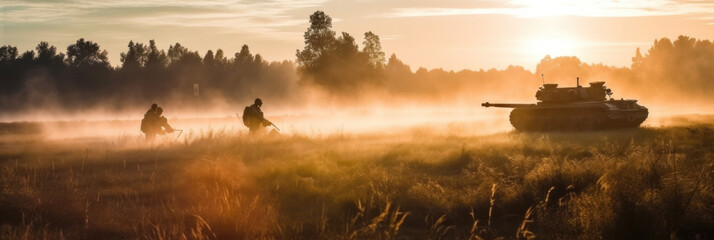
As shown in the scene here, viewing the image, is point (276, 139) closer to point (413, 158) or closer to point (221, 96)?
point (413, 158)

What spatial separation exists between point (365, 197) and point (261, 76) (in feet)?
321

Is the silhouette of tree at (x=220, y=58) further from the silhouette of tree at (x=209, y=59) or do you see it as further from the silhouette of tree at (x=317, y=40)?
the silhouette of tree at (x=317, y=40)

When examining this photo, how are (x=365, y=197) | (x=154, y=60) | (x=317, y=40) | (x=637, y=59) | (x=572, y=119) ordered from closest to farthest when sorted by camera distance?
(x=365, y=197)
(x=572, y=119)
(x=317, y=40)
(x=154, y=60)
(x=637, y=59)

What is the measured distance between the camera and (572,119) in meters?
26.5

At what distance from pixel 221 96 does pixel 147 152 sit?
7656cm

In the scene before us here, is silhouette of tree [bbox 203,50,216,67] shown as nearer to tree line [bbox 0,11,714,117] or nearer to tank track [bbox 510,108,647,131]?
tree line [bbox 0,11,714,117]

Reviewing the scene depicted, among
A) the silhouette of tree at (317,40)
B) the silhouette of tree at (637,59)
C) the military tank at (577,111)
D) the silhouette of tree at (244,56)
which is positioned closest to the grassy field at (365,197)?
the military tank at (577,111)

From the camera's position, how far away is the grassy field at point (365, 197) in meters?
7.91

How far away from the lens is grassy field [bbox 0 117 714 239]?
791 cm

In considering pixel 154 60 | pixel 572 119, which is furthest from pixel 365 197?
pixel 154 60

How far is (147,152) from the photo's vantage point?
61.6 ft

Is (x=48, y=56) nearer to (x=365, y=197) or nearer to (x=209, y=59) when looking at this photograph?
(x=209, y=59)

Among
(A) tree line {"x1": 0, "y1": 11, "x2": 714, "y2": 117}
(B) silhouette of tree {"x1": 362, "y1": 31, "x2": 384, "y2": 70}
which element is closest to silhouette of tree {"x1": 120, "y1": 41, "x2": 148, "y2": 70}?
(A) tree line {"x1": 0, "y1": 11, "x2": 714, "y2": 117}

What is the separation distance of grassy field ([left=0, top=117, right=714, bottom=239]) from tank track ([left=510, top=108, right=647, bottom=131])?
832 cm
